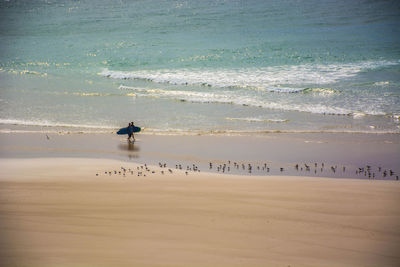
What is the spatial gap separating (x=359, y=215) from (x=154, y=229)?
374 cm

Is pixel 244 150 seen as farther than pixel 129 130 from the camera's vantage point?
No

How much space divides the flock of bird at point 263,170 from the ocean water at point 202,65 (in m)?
3.63

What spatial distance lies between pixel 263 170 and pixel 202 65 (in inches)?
695

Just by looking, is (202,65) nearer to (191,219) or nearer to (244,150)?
(244,150)

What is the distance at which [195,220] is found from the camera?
7.84 m

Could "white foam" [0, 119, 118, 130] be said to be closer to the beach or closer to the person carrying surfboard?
the beach

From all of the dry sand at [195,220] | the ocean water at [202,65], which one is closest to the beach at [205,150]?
the dry sand at [195,220]

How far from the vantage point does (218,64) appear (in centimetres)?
2825

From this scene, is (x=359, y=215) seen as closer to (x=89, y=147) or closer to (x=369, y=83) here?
(x=89, y=147)

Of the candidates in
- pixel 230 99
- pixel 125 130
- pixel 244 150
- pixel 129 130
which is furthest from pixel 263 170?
pixel 230 99

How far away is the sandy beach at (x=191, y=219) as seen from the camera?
6.62m

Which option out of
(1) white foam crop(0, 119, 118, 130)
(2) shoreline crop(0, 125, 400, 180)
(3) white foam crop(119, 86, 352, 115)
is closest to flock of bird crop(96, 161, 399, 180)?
(2) shoreline crop(0, 125, 400, 180)

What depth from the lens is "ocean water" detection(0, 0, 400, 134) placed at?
17250mm

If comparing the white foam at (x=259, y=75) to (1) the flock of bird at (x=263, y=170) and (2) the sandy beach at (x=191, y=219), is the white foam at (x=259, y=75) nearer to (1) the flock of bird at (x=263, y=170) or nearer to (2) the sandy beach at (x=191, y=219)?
(1) the flock of bird at (x=263, y=170)
